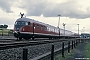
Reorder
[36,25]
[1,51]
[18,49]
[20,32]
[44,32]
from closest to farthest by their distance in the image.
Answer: [1,51] < [18,49] < [20,32] < [36,25] < [44,32]

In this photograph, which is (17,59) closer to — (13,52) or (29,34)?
(13,52)

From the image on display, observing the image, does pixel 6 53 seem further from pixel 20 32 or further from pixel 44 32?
pixel 44 32

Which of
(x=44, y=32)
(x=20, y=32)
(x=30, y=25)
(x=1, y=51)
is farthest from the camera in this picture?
(x=44, y=32)

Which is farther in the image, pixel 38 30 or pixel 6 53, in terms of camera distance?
pixel 38 30

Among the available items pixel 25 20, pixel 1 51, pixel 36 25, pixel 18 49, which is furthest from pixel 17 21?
pixel 1 51

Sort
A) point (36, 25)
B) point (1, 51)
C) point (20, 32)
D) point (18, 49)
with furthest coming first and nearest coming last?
point (36, 25), point (20, 32), point (18, 49), point (1, 51)

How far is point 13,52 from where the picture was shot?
16203 mm

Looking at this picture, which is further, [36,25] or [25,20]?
[36,25]

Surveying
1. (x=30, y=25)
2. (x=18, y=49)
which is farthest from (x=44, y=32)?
(x=18, y=49)

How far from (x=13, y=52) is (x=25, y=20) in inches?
918

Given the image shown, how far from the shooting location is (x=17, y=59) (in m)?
15.5

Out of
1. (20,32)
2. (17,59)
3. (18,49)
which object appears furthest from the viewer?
(20,32)

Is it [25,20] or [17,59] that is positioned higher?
[25,20]

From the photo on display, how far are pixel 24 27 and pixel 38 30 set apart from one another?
5531 mm
